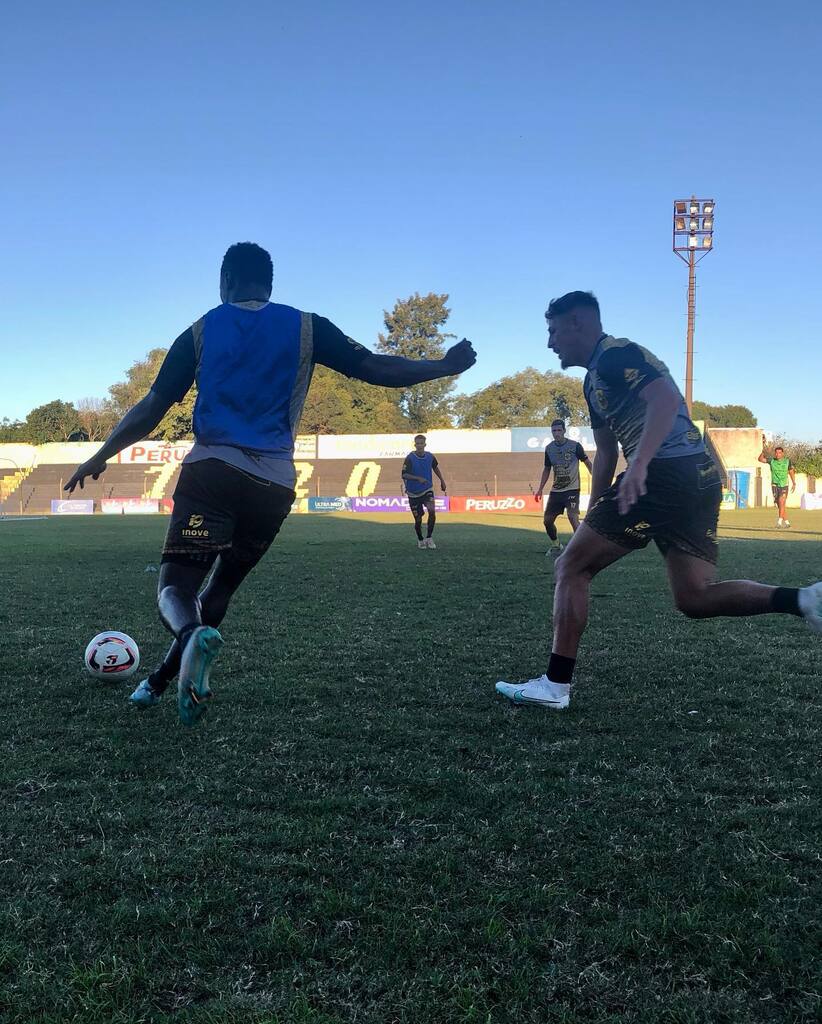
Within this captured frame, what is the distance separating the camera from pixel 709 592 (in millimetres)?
3666

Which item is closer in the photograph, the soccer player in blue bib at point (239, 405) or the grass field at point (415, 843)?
the grass field at point (415, 843)

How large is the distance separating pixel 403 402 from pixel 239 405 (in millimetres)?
69171

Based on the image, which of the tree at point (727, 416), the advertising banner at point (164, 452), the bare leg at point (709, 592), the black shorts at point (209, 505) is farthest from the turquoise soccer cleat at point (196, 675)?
the tree at point (727, 416)

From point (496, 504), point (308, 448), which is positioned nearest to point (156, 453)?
point (308, 448)

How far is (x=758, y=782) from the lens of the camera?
9.14 ft

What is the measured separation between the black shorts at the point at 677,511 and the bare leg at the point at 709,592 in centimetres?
5

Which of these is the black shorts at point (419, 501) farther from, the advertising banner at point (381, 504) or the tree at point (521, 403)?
the tree at point (521, 403)

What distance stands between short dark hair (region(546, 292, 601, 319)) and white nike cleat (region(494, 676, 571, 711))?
1902 millimetres

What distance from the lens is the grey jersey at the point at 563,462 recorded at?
1277 centimetres

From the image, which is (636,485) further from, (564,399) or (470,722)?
(564,399)

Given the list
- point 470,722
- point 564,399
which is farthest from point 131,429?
point 564,399

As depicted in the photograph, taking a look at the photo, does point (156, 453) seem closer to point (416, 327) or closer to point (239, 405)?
point (416, 327)

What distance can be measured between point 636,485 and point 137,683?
290 cm

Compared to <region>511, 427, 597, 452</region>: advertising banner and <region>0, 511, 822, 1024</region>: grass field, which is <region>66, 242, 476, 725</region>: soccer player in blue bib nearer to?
<region>0, 511, 822, 1024</region>: grass field
